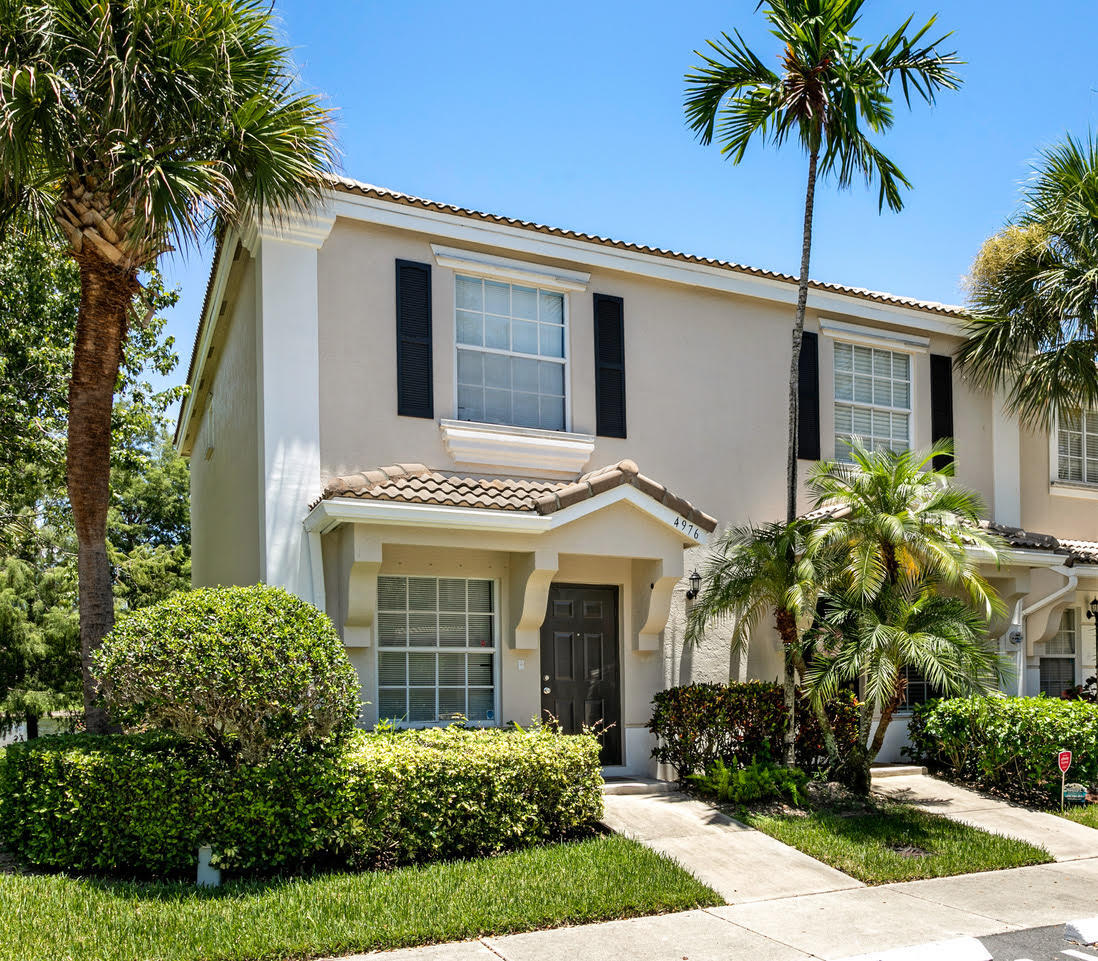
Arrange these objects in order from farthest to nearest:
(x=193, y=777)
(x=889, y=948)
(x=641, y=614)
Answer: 1. (x=641, y=614)
2. (x=193, y=777)
3. (x=889, y=948)

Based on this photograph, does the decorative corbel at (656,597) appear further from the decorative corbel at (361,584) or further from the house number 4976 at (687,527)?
the decorative corbel at (361,584)

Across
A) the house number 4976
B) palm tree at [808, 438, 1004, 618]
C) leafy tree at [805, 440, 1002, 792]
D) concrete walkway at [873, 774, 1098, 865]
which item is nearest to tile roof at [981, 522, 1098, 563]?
leafy tree at [805, 440, 1002, 792]

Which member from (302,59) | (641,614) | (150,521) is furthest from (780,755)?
(150,521)

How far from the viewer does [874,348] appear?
14430mm

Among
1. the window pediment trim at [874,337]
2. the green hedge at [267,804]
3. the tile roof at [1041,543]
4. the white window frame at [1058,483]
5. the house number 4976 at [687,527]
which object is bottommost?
the green hedge at [267,804]

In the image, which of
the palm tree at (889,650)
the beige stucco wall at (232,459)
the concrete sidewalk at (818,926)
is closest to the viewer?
the concrete sidewalk at (818,926)

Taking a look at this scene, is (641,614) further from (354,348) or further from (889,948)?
(889,948)

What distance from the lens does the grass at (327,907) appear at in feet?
21.5

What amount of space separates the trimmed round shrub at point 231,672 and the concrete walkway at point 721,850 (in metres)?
3.15

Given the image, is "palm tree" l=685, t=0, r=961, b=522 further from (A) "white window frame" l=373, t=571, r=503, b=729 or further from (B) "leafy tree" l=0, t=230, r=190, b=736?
(B) "leafy tree" l=0, t=230, r=190, b=736

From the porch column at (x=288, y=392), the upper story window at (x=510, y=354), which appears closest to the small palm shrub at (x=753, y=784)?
the upper story window at (x=510, y=354)

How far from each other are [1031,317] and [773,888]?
30.8 ft

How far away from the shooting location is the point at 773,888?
8500 millimetres

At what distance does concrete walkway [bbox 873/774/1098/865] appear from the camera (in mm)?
10211
